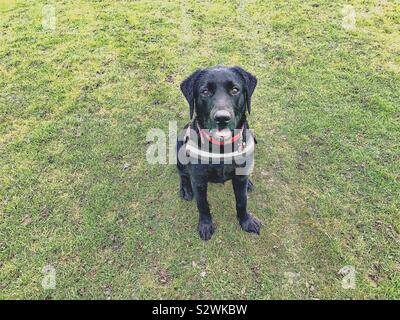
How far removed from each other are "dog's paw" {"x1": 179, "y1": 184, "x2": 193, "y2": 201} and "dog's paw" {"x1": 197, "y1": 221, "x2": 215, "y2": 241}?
18.4 inches

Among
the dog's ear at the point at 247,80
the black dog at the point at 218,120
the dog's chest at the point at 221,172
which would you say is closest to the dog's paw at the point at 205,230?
the black dog at the point at 218,120

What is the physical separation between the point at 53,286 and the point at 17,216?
47.9 inches

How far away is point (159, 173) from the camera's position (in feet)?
16.3

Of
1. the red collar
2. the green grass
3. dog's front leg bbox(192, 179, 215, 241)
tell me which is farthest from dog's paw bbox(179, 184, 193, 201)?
the red collar

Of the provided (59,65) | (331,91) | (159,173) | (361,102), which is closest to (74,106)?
(59,65)

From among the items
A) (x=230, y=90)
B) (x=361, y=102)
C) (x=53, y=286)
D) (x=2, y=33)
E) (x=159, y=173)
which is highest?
(x=230, y=90)

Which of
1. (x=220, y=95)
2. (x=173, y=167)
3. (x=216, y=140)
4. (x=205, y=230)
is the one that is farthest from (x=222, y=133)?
(x=173, y=167)

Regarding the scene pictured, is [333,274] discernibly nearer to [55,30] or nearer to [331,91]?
[331,91]

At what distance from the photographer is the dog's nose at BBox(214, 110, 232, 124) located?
3.15 metres

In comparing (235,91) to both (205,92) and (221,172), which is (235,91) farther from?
(221,172)

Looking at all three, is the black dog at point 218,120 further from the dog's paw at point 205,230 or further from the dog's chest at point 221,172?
the dog's paw at point 205,230

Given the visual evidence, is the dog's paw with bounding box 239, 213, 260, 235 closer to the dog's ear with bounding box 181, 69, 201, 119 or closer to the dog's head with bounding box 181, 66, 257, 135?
the dog's head with bounding box 181, 66, 257, 135

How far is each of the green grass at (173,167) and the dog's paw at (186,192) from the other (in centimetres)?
8

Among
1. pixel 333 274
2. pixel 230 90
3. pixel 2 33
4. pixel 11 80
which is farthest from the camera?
pixel 2 33
